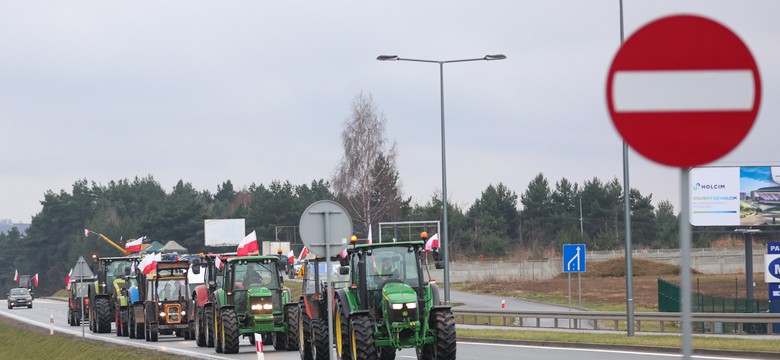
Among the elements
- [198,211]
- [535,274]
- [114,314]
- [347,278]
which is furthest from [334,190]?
[347,278]

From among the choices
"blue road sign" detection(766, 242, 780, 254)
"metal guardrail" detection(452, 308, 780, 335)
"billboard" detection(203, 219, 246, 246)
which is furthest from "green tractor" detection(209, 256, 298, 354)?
"billboard" detection(203, 219, 246, 246)

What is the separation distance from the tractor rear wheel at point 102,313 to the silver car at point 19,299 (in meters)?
44.4

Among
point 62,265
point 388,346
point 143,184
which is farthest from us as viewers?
point 143,184

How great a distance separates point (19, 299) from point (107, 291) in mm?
44225

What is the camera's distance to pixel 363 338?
2083cm

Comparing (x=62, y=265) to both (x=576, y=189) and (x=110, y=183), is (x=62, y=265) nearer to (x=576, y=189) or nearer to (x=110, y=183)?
(x=110, y=183)

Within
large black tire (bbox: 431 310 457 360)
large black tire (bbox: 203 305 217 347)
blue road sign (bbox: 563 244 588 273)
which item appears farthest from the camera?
blue road sign (bbox: 563 244 588 273)

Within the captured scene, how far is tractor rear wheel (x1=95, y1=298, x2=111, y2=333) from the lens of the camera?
4500cm

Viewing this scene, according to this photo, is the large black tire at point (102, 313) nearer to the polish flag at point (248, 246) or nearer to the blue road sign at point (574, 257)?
the polish flag at point (248, 246)

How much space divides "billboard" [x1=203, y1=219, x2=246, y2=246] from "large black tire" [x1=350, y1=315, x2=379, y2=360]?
8570 cm

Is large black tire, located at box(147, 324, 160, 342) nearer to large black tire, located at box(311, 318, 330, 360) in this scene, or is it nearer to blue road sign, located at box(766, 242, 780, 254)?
large black tire, located at box(311, 318, 330, 360)

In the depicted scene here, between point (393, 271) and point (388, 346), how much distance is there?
1.25 meters

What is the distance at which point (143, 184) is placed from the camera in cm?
18762

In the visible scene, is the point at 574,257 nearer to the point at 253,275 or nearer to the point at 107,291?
the point at 253,275
